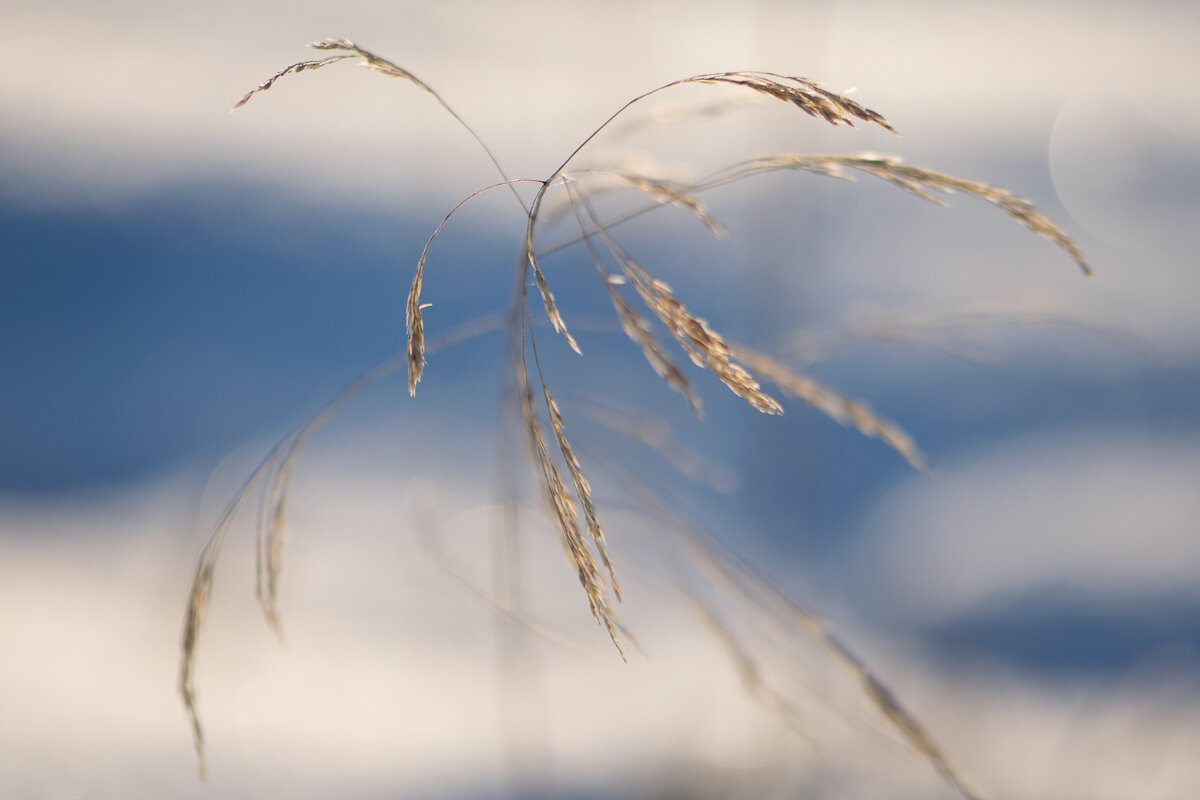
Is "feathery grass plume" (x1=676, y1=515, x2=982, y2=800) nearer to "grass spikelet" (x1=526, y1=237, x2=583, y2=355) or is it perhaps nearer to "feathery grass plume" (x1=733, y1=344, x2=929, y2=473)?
"feathery grass plume" (x1=733, y1=344, x2=929, y2=473)

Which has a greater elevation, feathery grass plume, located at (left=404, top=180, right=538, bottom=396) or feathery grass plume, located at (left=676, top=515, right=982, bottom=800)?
feathery grass plume, located at (left=404, top=180, right=538, bottom=396)

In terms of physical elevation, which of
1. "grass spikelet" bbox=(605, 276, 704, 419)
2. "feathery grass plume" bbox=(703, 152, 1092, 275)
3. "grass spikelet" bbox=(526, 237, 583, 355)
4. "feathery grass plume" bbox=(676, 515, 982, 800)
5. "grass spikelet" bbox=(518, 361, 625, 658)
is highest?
"feathery grass plume" bbox=(703, 152, 1092, 275)

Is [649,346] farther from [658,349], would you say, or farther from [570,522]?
[570,522]

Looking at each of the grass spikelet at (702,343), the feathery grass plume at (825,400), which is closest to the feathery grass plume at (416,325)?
the grass spikelet at (702,343)

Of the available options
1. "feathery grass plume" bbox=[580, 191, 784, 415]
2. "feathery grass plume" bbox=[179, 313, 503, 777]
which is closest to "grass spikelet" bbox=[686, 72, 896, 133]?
"feathery grass plume" bbox=[580, 191, 784, 415]

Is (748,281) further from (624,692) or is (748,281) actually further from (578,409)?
(624,692)

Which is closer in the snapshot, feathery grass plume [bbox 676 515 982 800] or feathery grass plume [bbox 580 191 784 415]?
feathery grass plume [bbox 580 191 784 415]

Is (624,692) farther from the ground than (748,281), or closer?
closer

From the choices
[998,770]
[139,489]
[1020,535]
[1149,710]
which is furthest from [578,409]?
[139,489]
